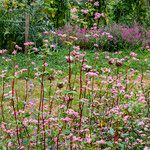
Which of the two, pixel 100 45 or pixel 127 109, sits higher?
pixel 127 109

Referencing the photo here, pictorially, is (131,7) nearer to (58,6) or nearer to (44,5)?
(58,6)

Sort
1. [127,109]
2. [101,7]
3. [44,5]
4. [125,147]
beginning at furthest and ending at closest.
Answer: [101,7], [44,5], [125,147], [127,109]

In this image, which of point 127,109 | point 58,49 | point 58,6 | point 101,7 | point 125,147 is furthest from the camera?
point 101,7

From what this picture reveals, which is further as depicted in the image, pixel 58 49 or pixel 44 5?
pixel 44 5

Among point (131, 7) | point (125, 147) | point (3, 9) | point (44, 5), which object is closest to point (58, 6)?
point (44, 5)

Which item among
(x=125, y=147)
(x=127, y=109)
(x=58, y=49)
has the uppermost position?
→ (x=127, y=109)

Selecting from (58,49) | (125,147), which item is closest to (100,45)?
(58,49)

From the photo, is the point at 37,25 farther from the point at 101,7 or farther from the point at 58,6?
the point at 101,7

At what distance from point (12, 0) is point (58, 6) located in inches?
79.9

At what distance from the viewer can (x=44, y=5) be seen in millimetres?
13773

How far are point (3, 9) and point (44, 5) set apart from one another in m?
1.26

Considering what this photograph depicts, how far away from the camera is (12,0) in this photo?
13.4 meters

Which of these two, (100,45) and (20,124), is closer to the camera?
(20,124)

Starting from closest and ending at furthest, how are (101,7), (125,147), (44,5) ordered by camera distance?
(125,147) → (44,5) → (101,7)
